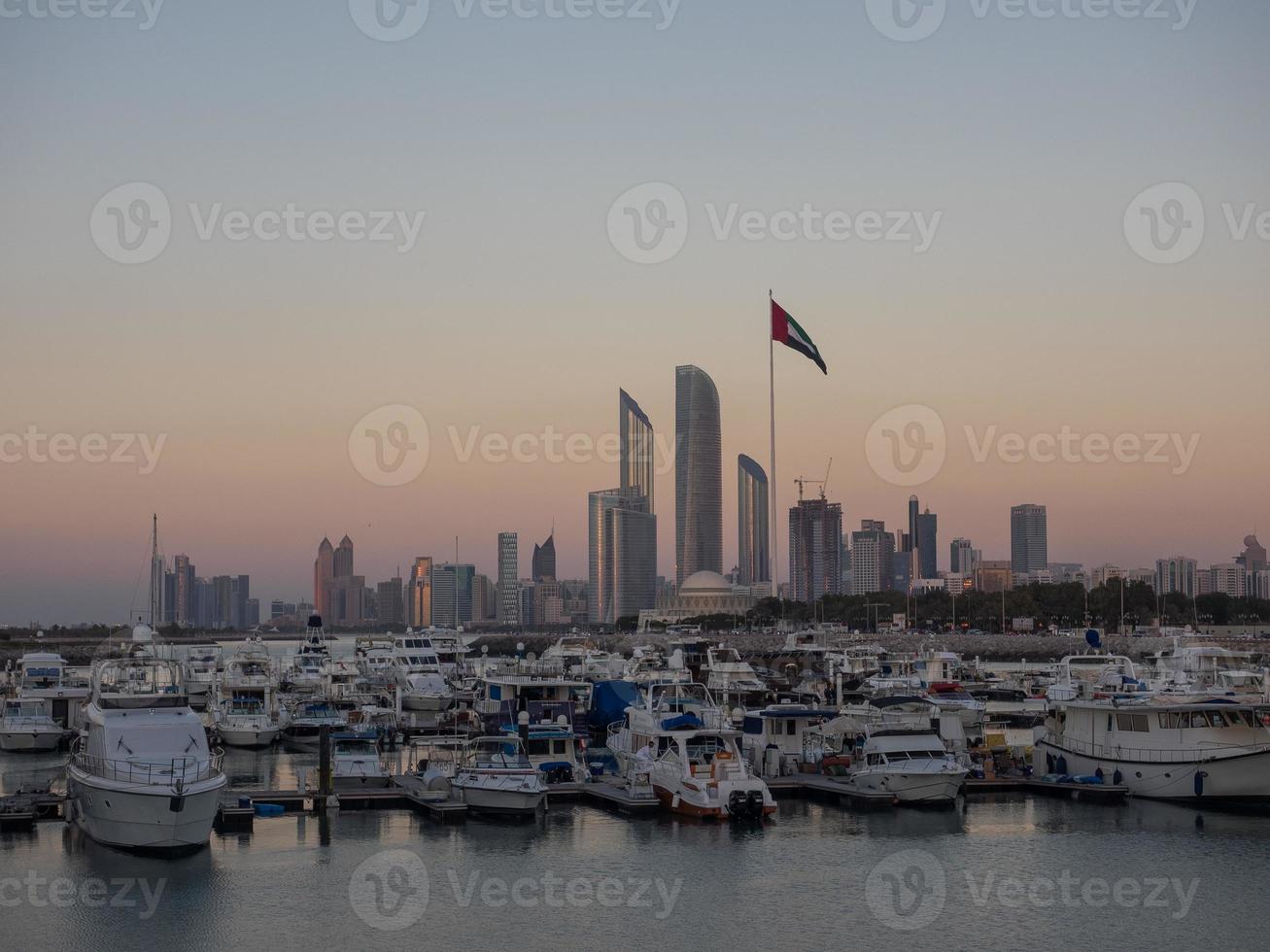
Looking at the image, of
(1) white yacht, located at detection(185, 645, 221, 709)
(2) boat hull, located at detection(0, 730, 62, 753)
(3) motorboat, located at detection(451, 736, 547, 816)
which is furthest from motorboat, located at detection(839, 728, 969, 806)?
(1) white yacht, located at detection(185, 645, 221, 709)

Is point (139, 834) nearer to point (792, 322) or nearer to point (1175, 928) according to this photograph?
point (1175, 928)

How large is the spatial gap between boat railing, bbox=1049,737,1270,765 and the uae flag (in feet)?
71.8

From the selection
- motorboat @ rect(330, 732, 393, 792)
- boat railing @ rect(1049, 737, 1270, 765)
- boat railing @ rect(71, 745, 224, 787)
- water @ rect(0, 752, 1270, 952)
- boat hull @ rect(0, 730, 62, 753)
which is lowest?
water @ rect(0, 752, 1270, 952)

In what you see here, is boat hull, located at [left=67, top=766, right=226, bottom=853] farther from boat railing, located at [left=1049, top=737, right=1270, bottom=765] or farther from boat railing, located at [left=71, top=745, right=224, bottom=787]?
boat railing, located at [left=1049, top=737, right=1270, bottom=765]

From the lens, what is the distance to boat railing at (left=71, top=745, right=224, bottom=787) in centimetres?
3231

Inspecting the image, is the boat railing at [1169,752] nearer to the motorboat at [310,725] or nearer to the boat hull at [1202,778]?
the boat hull at [1202,778]

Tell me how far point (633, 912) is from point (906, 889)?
20.2 feet

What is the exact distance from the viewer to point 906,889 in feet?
102

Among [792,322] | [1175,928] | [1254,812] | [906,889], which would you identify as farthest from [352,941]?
[792,322]

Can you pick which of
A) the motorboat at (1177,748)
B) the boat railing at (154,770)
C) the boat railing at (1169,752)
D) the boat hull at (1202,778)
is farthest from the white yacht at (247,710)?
the boat hull at (1202,778)

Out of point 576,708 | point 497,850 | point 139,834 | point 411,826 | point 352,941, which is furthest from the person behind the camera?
point 576,708

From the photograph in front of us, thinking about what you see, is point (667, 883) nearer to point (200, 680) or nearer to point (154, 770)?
point (154, 770)

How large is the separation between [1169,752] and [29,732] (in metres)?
40.4

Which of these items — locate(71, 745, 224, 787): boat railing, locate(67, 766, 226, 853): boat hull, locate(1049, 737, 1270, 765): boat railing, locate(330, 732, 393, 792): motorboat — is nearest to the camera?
locate(67, 766, 226, 853): boat hull
